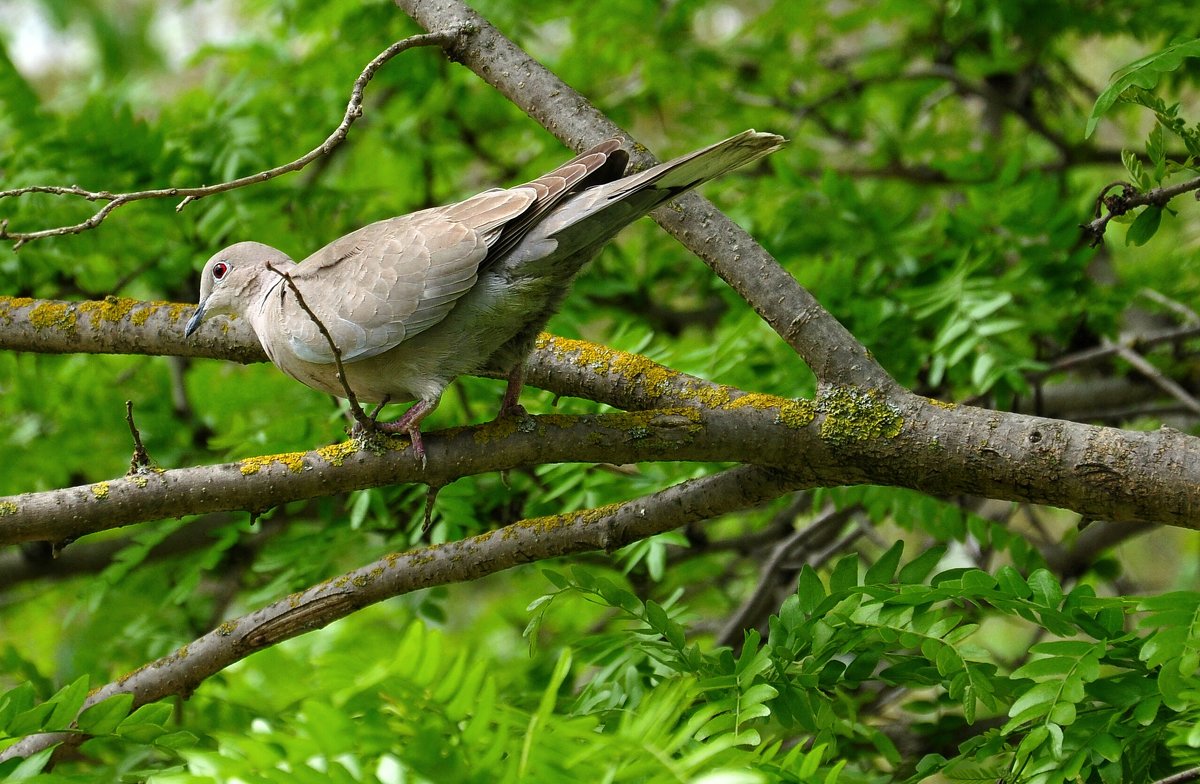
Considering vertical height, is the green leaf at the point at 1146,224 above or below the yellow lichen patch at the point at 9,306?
above

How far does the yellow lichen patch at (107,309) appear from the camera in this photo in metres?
3.20

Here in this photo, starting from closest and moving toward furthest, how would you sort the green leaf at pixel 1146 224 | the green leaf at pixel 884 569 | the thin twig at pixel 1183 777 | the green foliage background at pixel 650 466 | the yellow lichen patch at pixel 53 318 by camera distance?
the thin twig at pixel 1183 777 < the green foliage background at pixel 650 466 < the green leaf at pixel 1146 224 < the green leaf at pixel 884 569 < the yellow lichen patch at pixel 53 318

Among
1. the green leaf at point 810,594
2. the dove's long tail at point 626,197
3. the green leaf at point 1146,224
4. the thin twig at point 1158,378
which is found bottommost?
the green leaf at point 810,594

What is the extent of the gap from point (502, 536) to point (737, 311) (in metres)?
1.88

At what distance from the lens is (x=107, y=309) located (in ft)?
10.6

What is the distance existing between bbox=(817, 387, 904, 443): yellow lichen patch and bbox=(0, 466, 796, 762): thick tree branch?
197 mm

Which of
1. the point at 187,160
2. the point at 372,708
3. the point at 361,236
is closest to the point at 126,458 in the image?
the point at 187,160

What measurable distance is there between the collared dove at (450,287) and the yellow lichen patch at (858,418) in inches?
26.2

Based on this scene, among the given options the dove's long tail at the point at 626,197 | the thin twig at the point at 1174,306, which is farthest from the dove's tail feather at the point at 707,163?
the thin twig at the point at 1174,306

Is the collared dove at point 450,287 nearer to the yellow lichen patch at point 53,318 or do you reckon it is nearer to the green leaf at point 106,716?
the yellow lichen patch at point 53,318

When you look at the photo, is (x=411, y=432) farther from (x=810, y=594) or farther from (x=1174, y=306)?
(x=1174, y=306)

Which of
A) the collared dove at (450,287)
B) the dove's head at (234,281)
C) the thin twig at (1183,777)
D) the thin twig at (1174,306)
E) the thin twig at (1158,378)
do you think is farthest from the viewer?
the thin twig at (1174,306)

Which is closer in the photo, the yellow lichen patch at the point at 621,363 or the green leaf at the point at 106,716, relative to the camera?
the green leaf at the point at 106,716

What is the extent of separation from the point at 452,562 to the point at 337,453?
0.41 metres
